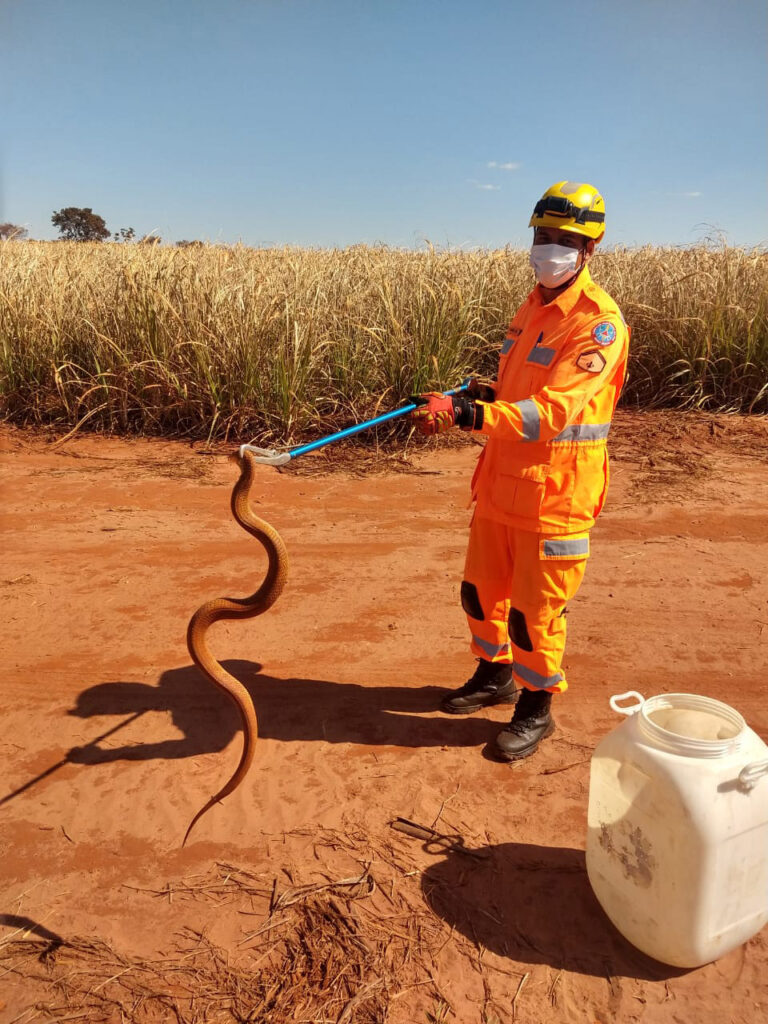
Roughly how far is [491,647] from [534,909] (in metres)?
1.14

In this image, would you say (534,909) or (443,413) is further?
(443,413)

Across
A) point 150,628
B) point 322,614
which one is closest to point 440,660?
point 322,614

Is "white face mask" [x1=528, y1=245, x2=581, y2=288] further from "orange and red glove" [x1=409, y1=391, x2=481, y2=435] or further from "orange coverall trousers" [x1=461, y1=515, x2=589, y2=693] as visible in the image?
"orange coverall trousers" [x1=461, y1=515, x2=589, y2=693]

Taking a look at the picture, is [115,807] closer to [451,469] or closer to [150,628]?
[150,628]

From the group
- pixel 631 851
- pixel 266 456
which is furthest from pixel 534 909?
pixel 266 456

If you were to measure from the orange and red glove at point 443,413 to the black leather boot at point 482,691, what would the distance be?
1284 mm

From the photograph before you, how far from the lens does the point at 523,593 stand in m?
3.12

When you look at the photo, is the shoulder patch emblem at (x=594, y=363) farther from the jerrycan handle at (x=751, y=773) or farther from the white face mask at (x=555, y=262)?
the jerrycan handle at (x=751, y=773)

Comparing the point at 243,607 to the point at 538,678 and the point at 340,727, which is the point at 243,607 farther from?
the point at 538,678

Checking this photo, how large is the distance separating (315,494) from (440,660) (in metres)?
2.71

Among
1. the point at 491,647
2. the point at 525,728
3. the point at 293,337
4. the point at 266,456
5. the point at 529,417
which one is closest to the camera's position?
the point at 266,456

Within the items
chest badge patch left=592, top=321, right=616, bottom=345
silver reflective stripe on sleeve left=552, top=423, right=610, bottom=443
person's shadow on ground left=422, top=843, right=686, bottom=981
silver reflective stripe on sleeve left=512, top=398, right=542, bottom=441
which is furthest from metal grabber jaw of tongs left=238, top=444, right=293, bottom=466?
person's shadow on ground left=422, top=843, right=686, bottom=981

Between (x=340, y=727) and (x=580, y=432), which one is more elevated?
(x=580, y=432)

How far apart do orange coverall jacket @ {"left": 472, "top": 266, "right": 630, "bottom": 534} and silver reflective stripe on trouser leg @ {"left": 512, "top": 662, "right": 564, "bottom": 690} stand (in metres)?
0.64
